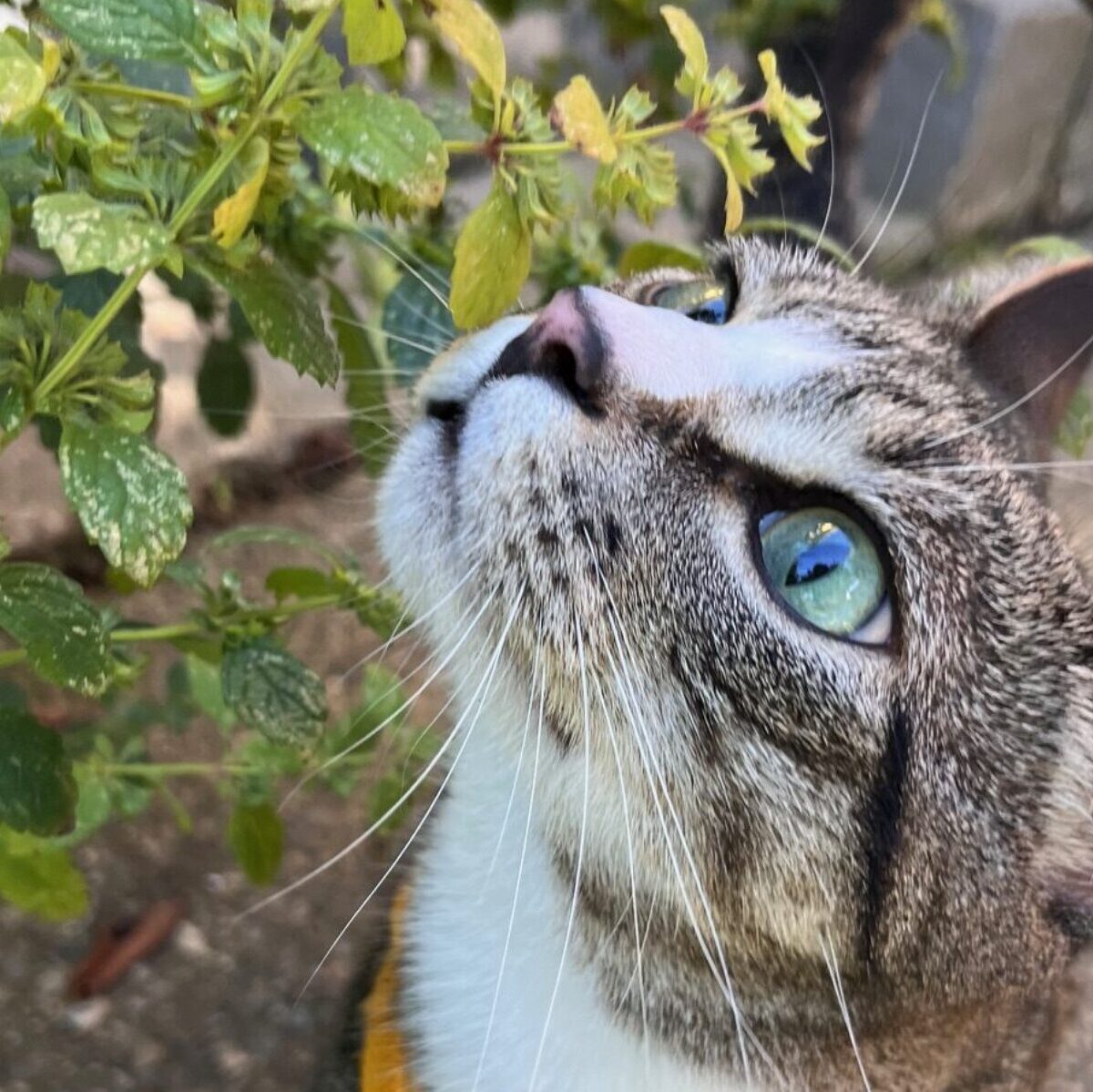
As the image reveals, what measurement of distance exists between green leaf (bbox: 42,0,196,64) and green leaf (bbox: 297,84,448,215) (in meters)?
0.09

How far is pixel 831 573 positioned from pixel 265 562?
186 centimetres

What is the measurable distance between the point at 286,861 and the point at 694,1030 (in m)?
1.24

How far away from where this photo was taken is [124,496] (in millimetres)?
736

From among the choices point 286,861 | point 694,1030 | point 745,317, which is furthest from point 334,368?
point 286,861

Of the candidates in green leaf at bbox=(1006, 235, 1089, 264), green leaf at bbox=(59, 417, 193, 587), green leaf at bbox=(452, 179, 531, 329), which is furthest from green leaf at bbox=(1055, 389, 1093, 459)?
green leaf at bbox=(59, 417, 193, 587)

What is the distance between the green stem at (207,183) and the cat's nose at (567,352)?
0.31 meters

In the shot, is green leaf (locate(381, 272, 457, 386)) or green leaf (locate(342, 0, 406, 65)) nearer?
green leaf (locate(342, 0, 406, 65))

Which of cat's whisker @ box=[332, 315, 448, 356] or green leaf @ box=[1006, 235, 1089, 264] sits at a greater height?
green leaf @ box=[1006, 235, 1089, 264]

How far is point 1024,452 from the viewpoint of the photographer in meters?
1.25

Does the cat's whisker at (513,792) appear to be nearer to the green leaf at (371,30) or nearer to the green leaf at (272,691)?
the green leaf at (272,691)

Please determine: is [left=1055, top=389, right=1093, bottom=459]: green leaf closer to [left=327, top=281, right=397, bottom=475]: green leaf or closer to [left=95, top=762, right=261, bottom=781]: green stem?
[left=327, top=281, right=397, bottom=475]: green leaf

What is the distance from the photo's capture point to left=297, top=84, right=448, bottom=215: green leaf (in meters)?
0.70

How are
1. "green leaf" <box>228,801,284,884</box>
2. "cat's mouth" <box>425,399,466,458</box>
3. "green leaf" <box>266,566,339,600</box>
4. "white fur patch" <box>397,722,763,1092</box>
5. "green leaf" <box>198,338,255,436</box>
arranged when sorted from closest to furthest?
"cat's mouth" <box>425,399,466,458</box> → "white fur patch" <box>397,722,763,1092</box> → "green leaf" <box>266,566,339,600</box> → "green leaf" <box>228,801,284,884</box> → "green leaf" <box>198,338,255,436</box>

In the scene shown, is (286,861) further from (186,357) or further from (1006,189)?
(1006,189)
